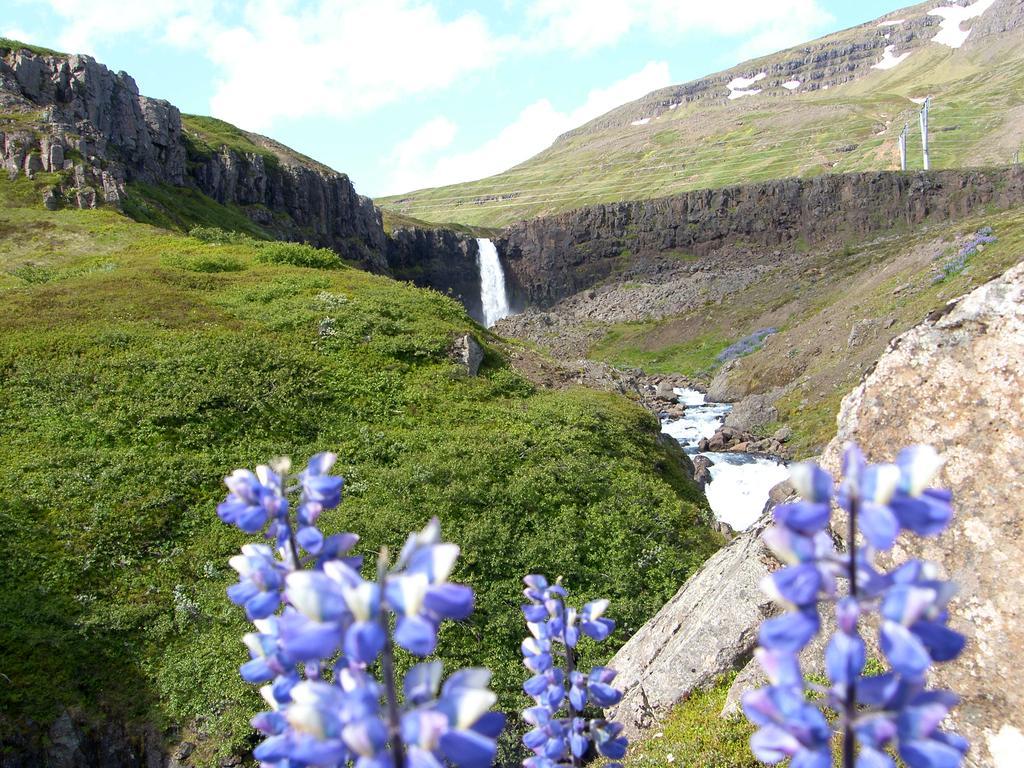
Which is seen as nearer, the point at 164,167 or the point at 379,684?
the point at 379,684

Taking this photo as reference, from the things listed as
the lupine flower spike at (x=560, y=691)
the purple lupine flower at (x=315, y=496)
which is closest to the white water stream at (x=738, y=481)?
the lupine flower spike at (x=560, y=691)

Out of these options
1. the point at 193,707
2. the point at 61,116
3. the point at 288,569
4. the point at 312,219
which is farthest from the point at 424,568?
the point at 312,219

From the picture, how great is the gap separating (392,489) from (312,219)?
252 ft

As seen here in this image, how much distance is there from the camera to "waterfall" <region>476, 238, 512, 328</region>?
104 meters

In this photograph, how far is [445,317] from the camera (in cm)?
2106

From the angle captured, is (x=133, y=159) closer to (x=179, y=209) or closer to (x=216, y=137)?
(x=179, y=209)

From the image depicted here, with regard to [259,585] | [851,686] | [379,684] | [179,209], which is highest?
[179,209]

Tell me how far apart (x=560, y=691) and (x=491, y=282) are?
108 metres

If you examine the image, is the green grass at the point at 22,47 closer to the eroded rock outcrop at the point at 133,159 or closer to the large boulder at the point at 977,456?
the eroded rock outcrop at the point at 133,159

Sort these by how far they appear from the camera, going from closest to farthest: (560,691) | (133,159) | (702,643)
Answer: (560,691)
(702,643)
(133,159)

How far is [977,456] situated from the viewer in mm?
5520

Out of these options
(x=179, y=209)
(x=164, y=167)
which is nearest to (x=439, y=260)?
(x=164, y=167)

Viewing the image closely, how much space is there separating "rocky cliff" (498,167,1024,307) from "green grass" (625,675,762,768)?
96151 millimetres

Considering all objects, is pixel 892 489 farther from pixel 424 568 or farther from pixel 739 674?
pixel 739 674
